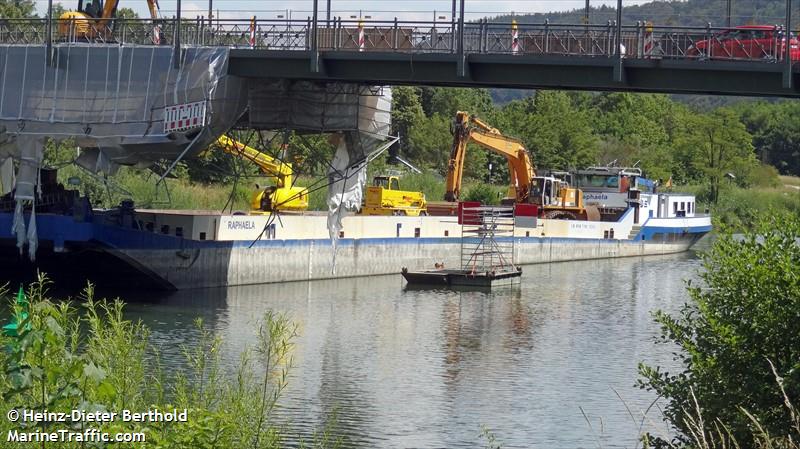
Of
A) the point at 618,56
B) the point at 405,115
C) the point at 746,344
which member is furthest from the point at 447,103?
the point at 746,344

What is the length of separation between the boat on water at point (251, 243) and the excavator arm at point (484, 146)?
4.46m

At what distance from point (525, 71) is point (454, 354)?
864 cm

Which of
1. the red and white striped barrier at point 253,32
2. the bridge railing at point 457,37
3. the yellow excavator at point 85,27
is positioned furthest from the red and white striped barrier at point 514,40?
the yellow excavator at point 85,27

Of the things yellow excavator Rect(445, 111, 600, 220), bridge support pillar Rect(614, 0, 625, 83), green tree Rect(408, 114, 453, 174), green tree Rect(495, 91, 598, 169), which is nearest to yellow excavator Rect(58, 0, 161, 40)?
bridge support pillar Rect(614, 0, 625, 83)

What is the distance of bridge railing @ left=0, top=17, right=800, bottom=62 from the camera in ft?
126

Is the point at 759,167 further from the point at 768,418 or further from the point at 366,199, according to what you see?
the point at 768,418

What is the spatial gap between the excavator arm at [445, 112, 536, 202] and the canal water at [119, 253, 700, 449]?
15861 millimetres

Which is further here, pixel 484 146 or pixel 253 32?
pixel 484 146

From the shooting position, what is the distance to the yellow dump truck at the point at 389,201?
229ft

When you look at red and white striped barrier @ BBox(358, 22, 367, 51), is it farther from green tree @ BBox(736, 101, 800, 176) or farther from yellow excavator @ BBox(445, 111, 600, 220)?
green tree @ BBox(736, 101, 800, 176)

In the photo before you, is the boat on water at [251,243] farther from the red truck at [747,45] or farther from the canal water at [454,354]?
the red truck at [747,45]

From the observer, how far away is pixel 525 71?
40.6 meters

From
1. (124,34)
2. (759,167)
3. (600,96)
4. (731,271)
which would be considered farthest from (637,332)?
(600,96)

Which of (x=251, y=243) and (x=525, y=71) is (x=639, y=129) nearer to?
(x=251, y=243)
